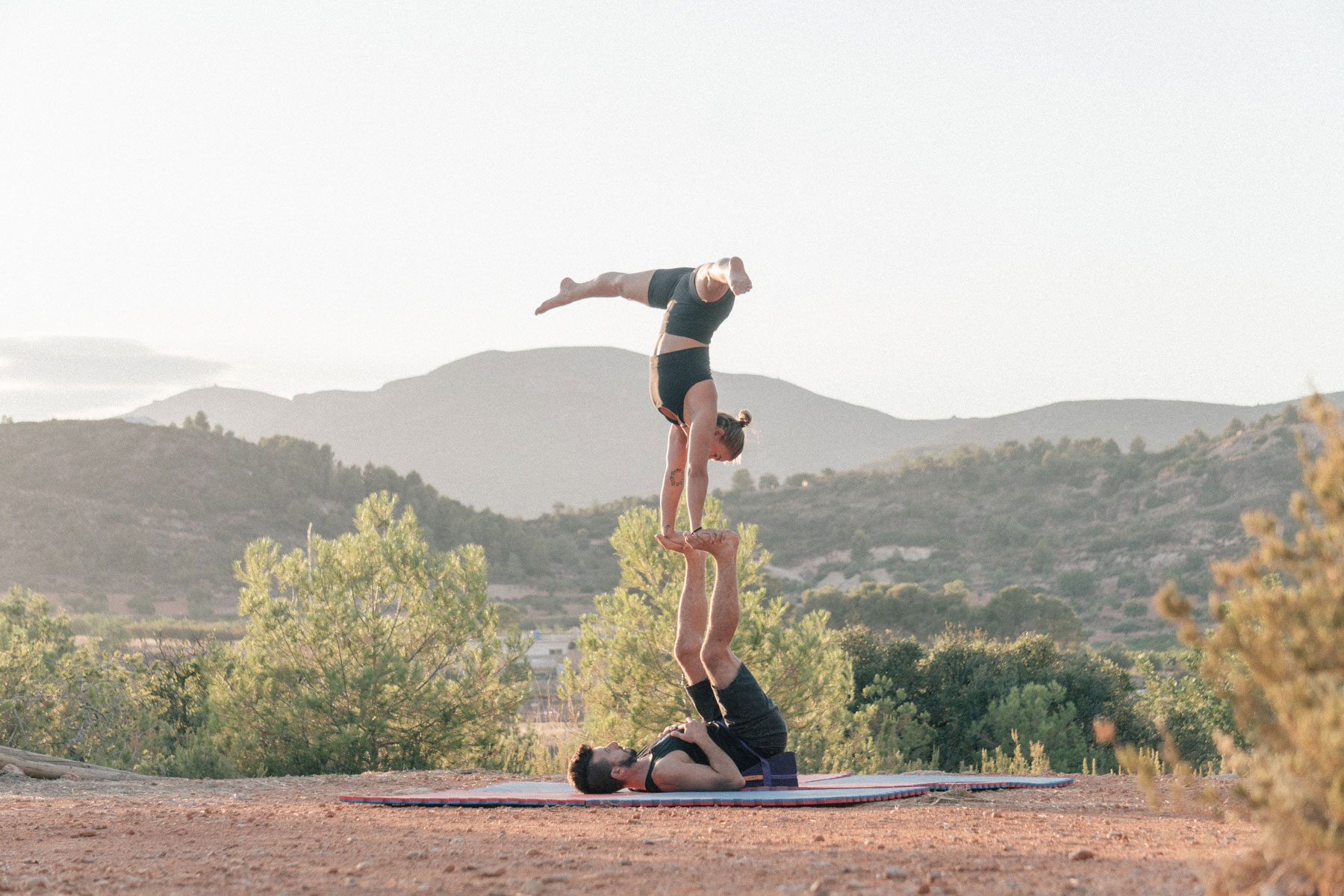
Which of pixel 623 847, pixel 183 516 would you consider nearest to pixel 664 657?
pixel 623 847

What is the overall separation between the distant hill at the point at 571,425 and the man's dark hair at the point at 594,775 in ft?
288

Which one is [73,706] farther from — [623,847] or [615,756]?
[623,847]

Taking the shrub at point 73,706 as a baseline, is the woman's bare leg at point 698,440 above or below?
above

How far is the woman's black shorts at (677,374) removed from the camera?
5.33 m

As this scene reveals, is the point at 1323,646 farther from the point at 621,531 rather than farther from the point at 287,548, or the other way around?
the point at 287,548

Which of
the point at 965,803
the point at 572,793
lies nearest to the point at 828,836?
the point at 965,803

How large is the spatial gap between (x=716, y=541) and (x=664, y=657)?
3.35 metres

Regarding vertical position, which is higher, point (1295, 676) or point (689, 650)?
point (1295, 676)

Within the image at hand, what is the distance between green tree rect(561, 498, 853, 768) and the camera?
26.9 ft

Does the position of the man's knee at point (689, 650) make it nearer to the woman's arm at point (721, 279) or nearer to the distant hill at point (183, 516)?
the woman's arm at point (721, 279)

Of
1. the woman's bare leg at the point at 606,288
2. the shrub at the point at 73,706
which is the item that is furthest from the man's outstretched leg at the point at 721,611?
the shrub at the point at 73,706

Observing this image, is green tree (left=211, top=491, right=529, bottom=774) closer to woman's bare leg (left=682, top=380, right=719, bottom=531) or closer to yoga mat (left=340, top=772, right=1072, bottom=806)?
yoga mat (left=340, top=772, right=1072, bottom=806)

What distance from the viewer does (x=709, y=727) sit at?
203 inches

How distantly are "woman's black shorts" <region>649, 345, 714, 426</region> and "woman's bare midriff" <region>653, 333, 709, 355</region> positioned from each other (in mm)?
11
